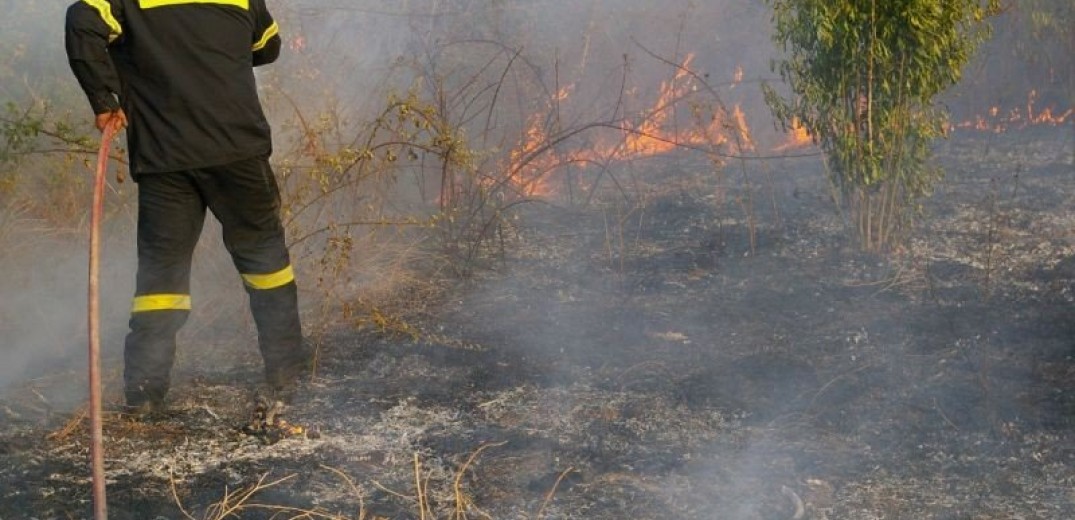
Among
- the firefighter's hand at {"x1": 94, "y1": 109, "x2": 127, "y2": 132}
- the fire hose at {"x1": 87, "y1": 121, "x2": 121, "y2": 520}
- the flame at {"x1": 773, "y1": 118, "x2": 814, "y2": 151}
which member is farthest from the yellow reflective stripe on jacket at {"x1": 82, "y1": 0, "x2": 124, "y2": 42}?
the flame at {"x1": 773, "y1": 118, "x2": 814, "y2": 151}

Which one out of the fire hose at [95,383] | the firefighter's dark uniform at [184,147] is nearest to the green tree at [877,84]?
the firefighter's dark uniform at [184,147]

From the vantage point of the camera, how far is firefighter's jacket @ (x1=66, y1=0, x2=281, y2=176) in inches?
170

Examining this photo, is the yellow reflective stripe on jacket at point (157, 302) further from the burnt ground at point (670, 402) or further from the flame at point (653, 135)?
the flame at point (653, 135)

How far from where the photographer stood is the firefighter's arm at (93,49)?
4086 millimetres

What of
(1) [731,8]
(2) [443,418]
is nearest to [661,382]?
(2) [443,418]

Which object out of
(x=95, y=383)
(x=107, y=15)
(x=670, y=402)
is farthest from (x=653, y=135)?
(x=95, y=383)

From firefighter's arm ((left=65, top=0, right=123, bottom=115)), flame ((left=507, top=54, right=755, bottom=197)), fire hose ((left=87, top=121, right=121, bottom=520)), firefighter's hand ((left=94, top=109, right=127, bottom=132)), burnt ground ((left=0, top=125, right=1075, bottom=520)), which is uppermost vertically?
firefighter's arm ((left=65, top=0, right=123, bottom=115))

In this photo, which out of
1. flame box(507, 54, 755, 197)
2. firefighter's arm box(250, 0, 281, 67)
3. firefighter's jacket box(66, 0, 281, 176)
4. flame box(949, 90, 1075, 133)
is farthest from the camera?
flame box(949, 90, 1075, 133)

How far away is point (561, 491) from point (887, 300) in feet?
8.41

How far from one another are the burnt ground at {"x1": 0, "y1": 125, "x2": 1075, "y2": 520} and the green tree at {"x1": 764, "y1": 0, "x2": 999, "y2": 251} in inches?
15.3

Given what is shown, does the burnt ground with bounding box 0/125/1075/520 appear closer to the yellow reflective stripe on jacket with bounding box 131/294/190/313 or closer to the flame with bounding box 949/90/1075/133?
the yellow reflective stripe on jacket with bounding box 131/294/190/313

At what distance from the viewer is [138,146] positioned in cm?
444

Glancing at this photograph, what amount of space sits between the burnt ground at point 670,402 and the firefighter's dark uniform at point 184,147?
421mm

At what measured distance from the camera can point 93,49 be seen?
4.11 metres
